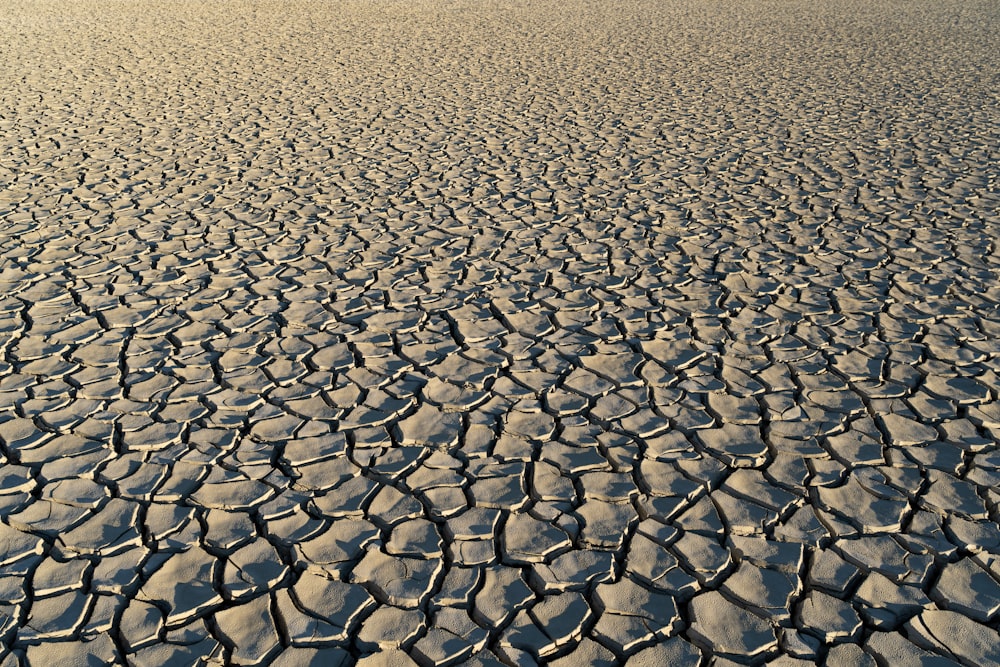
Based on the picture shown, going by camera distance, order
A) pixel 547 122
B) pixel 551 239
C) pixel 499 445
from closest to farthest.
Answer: pixel 499 445
pixel 551 239
pixel 547 122

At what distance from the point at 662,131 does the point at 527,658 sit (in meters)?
5.22

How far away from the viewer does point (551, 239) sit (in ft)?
14.3


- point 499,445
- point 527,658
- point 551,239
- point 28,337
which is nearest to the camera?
point 527,658

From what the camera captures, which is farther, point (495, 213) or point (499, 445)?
point (495, 213)

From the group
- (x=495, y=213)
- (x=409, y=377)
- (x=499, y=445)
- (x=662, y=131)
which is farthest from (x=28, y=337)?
(x=662, y=131)

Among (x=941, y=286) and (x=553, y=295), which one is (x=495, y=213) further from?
(x=941, y=286)

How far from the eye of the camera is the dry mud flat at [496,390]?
6.83ft

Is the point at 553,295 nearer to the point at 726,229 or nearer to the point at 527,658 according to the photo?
the point at 726,229

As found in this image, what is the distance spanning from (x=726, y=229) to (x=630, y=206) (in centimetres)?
61

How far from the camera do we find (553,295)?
12.2 feet

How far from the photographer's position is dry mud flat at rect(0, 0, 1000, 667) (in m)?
2.08

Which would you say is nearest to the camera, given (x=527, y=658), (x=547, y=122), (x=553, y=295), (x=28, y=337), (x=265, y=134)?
(x=527, y=658)

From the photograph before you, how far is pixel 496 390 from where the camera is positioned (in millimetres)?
3012

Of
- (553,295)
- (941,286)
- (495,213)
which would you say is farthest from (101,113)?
(941,286)
